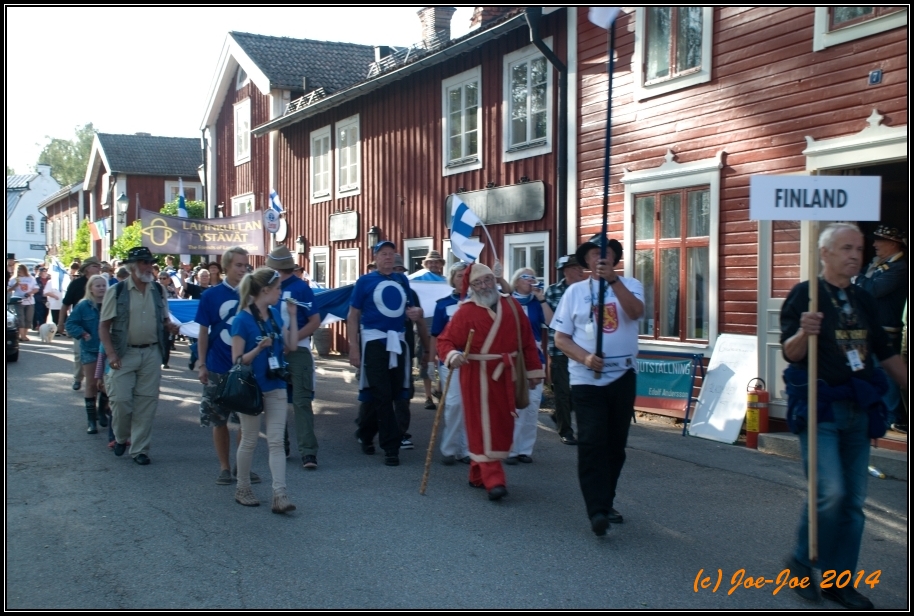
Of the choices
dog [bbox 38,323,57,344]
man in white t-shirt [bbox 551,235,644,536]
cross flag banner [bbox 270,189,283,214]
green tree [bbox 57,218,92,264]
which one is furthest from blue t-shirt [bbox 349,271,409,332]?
green tree [bbox 57,218,92,264]

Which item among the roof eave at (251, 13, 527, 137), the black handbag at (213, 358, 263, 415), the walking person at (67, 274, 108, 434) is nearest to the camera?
the black handbag at (213, 358, 263, 415)

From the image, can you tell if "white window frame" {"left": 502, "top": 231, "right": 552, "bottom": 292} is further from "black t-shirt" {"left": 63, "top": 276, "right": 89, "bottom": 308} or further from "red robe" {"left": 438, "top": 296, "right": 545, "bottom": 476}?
"red robe" {"left": 438, "top": 296, "right": 545, "bottom": 476}

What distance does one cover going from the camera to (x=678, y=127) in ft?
36.3

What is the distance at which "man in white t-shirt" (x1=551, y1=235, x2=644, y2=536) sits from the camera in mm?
5883

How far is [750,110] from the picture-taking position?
33.1 ft

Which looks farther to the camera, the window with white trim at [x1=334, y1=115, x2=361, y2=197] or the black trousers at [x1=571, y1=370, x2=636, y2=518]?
the window with white trim at [x1=334, y1=115, x2=361, y2=197]

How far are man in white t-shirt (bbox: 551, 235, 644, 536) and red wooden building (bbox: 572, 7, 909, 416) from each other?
3669 mm

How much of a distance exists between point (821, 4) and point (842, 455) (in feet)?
19.9

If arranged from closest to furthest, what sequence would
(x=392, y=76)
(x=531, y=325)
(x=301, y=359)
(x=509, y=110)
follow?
(x=301, y=359) → (x=531, y=325) → (x=509, y=110) → (x=392, y=76)

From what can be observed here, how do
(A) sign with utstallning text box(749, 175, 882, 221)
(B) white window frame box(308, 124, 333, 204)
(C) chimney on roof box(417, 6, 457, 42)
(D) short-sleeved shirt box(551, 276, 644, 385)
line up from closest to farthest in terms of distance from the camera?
(A) sign with utstallning text box(749, 175, 882, 221) → (D) short-sleeved shirt box(551, 276, 644, 385) → (C) chimney on roof box(417, 6, 457, 42) → (B) white window frame box(308, 124, 333, 204)

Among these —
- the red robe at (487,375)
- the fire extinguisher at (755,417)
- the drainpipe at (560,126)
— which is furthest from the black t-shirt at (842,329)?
the drainpipe at (560,126)

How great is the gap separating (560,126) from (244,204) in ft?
51.9

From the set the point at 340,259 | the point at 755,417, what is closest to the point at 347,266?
the point at 340,259

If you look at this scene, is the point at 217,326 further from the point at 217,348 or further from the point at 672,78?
the point at 672,78
